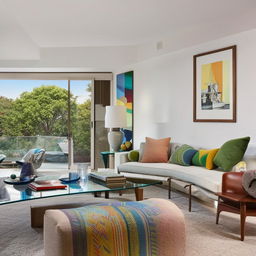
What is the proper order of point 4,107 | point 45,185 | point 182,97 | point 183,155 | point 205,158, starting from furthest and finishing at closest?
point 4,107, point 182,97, point 183,155, point 205,158, point 45,185

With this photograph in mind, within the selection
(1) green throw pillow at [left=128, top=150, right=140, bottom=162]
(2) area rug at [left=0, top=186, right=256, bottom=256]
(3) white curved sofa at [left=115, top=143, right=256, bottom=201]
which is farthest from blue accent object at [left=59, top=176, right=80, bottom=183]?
(1) green throw pillow at [left=128, top=150, right=140, bottom=162]

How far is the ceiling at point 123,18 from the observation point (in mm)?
4992

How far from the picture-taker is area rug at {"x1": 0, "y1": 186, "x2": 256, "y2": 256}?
346 cm

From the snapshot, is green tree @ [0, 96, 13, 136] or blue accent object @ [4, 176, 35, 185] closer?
blue accent object @ [4, 176, 35, 185]

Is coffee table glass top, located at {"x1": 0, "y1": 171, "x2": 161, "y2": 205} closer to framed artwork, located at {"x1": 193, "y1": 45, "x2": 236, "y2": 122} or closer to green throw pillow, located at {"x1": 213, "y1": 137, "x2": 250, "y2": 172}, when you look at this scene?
green throw pillow, located at {"x1": 213, "y1": 137, "x2": 250, "y2": 172}

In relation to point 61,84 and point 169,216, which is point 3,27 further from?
point 169,216

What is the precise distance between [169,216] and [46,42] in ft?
18.9

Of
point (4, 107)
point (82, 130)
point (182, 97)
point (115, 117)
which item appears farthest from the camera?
point (4, 107)

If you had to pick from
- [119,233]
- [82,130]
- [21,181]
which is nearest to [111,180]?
[21,181]

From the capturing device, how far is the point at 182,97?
666 cm

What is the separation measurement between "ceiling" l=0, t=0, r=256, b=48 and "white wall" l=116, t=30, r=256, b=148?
12.1 inches

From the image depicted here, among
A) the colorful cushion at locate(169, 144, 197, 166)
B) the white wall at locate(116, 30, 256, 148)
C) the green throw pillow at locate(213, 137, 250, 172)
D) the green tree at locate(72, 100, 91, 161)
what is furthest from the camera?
the green tree at locate(72, 100, 91, 161)

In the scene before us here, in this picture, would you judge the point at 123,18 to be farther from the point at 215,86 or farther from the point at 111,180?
A: the point at 111,180

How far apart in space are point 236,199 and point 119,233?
5.85 ft
